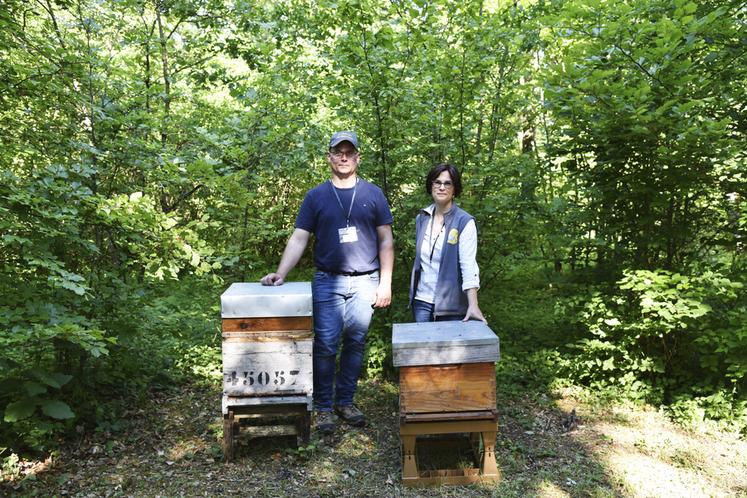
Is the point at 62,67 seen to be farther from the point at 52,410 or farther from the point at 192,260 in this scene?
the point at 52,410

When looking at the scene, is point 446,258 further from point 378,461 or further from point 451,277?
point 378,461

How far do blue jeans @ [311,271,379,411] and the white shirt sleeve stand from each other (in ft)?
2.41

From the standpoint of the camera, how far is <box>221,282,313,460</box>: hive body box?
364 centimetres

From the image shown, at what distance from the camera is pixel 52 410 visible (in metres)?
3.73

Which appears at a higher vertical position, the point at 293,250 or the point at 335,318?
the point at 293,250

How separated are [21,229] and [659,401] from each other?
15.9 ft

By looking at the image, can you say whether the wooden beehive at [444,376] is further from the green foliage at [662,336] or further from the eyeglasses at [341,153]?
the green foliage at [662,336]

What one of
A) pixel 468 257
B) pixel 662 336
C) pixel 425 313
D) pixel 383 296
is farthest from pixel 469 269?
pixel 662 336

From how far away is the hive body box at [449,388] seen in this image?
3289mm

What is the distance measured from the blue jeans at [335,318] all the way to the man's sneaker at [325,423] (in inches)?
2.7

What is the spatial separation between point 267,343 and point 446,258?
4.40 ft

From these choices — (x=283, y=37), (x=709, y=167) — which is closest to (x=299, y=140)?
(x=283, y=37)

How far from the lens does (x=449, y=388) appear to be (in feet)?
11.1

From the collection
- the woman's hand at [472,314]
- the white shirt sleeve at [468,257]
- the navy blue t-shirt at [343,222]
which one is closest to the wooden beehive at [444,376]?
the woman's hand at [472,314]
